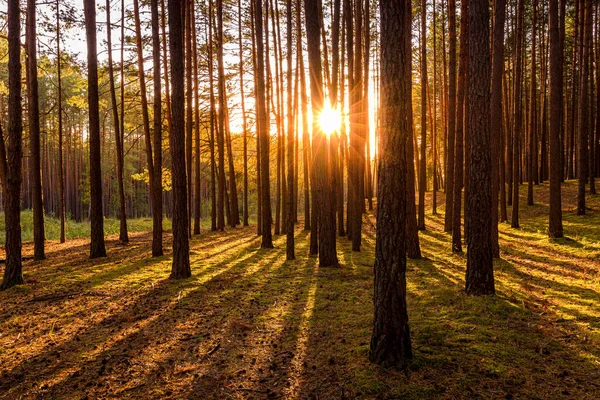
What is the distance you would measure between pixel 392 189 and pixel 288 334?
2900 millimetres

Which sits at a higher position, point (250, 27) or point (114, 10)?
point (250, 27)

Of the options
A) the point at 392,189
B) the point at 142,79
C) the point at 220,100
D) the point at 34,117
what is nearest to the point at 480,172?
the point at 392,189

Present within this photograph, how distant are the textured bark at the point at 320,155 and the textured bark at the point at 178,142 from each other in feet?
11.0

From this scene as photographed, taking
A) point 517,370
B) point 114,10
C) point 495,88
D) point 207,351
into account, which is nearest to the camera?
point 517,370

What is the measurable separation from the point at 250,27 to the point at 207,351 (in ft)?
61.4

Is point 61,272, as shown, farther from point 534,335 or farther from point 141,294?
point 534,335

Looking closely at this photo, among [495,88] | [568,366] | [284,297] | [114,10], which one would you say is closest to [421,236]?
[495,88]

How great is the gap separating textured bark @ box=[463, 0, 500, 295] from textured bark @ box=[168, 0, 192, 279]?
20.8ft

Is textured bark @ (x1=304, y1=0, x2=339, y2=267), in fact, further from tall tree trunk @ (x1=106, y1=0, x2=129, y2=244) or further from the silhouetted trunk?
tall tree trunk @ (x1=106, y1=0, x2=129, y2=244)

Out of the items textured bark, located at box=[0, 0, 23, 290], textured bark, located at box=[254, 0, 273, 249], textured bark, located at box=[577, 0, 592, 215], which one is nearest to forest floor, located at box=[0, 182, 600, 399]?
textured bark, located at box=[0, 0, 23, 290]

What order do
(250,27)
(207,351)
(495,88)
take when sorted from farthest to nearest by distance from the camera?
(250,27) < (495,88) < (207,351)

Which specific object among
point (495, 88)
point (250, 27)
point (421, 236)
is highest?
point (250, 27)

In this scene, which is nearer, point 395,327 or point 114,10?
point 395,327

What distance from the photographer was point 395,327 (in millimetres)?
4074
